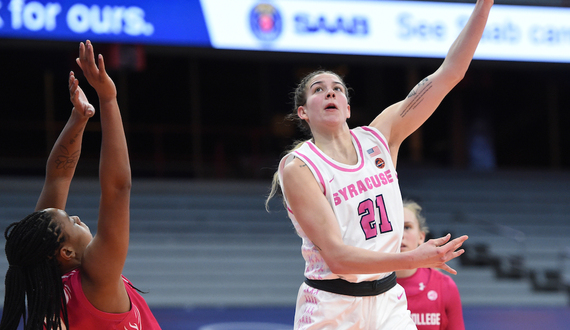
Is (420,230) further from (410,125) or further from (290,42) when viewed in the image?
(290,42)

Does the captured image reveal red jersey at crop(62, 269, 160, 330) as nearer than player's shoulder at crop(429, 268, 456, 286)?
Yes

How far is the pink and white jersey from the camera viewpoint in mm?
2746

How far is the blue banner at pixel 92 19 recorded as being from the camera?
905cm

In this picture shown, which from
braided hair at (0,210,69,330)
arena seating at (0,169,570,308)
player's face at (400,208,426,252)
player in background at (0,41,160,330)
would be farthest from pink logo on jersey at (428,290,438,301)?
arena seating at (0,169,570,308)

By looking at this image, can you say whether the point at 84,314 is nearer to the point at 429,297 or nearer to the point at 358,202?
the point at 358,202

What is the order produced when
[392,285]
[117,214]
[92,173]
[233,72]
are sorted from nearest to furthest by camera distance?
[117,214], [392,285], [92,173], [233,72]

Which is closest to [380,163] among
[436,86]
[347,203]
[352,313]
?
[347,203]

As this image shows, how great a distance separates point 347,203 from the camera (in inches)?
109

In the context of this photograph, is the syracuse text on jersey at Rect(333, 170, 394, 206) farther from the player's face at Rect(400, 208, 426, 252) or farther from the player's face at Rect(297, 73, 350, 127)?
the player's face at Rect(400, 208, 426, 252)

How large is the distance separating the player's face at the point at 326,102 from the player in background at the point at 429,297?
1.11m

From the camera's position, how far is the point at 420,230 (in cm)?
406

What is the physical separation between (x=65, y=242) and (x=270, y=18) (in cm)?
777

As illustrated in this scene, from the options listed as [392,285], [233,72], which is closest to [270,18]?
[233,72]

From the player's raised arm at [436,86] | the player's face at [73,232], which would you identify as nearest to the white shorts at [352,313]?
the player's raised arm at [436,86]
